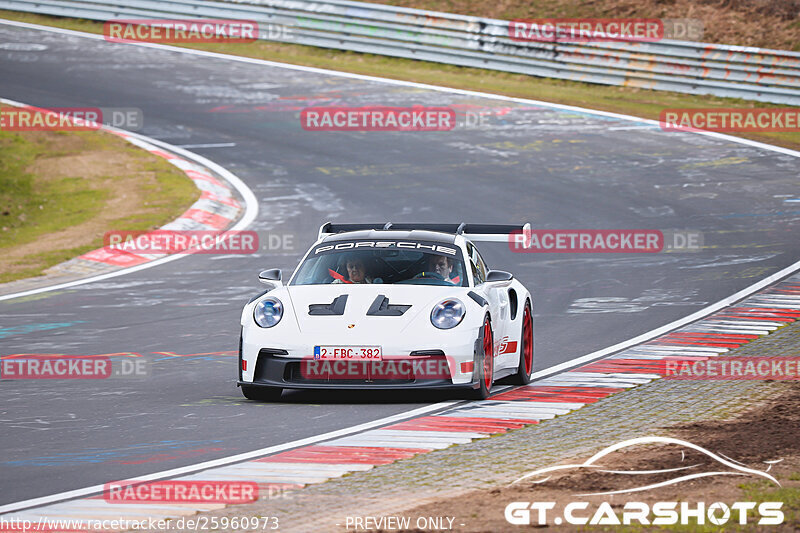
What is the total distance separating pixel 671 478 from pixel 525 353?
403cm

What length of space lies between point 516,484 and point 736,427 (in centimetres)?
212

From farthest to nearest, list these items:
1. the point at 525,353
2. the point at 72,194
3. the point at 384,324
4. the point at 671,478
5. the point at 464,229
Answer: the point at 72,194 < the point at 464,229 < the point at 525,353 < the point at 384,324 < the point at 671,478

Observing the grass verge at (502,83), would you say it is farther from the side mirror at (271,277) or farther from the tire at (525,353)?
the side mirror at (271,277)

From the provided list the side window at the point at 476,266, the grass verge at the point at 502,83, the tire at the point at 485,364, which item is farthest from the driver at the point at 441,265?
the grass verge at the point at 502,83

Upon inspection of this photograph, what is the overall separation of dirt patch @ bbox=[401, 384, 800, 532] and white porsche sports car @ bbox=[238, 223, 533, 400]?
194 centimetres

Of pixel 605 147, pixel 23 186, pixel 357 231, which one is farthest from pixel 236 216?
pixel 357 231

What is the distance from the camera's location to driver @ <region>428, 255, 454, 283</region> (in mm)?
10414

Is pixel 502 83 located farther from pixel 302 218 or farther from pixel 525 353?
pixel 525 353

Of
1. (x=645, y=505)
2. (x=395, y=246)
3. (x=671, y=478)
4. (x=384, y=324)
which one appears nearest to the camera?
A: (x=645, y=505)

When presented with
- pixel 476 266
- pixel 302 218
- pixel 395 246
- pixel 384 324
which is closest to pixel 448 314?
pixel 384 324

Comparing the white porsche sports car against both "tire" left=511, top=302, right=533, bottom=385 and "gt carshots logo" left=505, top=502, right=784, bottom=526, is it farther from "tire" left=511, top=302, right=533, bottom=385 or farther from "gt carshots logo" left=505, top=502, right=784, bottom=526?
"gt carshots logo" left=505, top=502, right=784, bottom=526

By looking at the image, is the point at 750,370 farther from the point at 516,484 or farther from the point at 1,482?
the point at 1,482

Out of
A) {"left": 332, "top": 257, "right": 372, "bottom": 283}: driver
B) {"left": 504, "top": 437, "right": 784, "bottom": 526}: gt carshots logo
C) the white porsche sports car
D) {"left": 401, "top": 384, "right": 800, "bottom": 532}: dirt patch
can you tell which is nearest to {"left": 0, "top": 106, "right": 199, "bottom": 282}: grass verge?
{"left": 332, "top": 257, "right": 372, "bottom": 283}: driver

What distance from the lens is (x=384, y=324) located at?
943 cm
